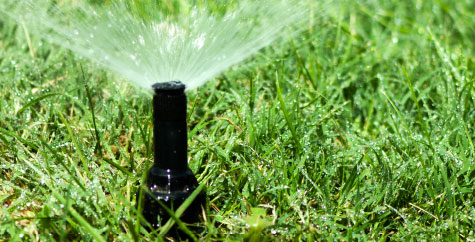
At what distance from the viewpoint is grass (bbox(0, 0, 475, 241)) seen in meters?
1.63

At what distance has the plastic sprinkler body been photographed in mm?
1459

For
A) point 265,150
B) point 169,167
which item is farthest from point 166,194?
point 265,150

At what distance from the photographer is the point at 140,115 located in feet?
7.39

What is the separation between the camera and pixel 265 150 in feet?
6.43

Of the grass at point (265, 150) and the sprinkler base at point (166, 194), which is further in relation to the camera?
the grass at point (265, 150)

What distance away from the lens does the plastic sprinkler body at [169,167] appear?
146 centimetres

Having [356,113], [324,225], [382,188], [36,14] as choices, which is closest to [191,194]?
[324,225]

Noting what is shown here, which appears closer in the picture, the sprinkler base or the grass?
the sprinkler base

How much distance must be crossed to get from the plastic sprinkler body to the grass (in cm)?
5

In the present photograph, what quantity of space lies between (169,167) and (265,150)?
1.75ft

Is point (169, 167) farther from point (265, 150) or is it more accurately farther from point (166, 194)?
point (265, 150)

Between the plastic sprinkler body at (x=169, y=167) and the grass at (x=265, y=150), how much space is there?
0.05m

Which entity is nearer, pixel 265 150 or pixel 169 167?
pixel 169 167

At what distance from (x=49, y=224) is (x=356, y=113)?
1576 millimetres
